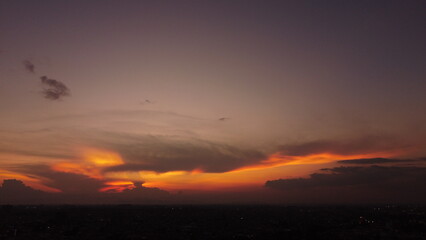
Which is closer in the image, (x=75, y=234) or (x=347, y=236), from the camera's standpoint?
(x=347, y=236)

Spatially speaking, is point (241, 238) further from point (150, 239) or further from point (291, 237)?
point (150, 239)

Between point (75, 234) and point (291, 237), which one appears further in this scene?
point (75, 234)

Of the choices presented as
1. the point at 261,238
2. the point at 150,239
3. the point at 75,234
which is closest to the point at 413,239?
the point at 261,238

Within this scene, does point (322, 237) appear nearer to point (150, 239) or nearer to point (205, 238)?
point (205, 238)

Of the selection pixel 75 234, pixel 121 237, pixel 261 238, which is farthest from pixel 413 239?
pixel 75 234

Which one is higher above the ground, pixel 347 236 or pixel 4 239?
pixel 4 239

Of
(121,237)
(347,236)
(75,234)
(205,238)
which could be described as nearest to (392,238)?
(347,236)

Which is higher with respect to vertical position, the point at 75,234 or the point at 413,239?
the point at 75,234
